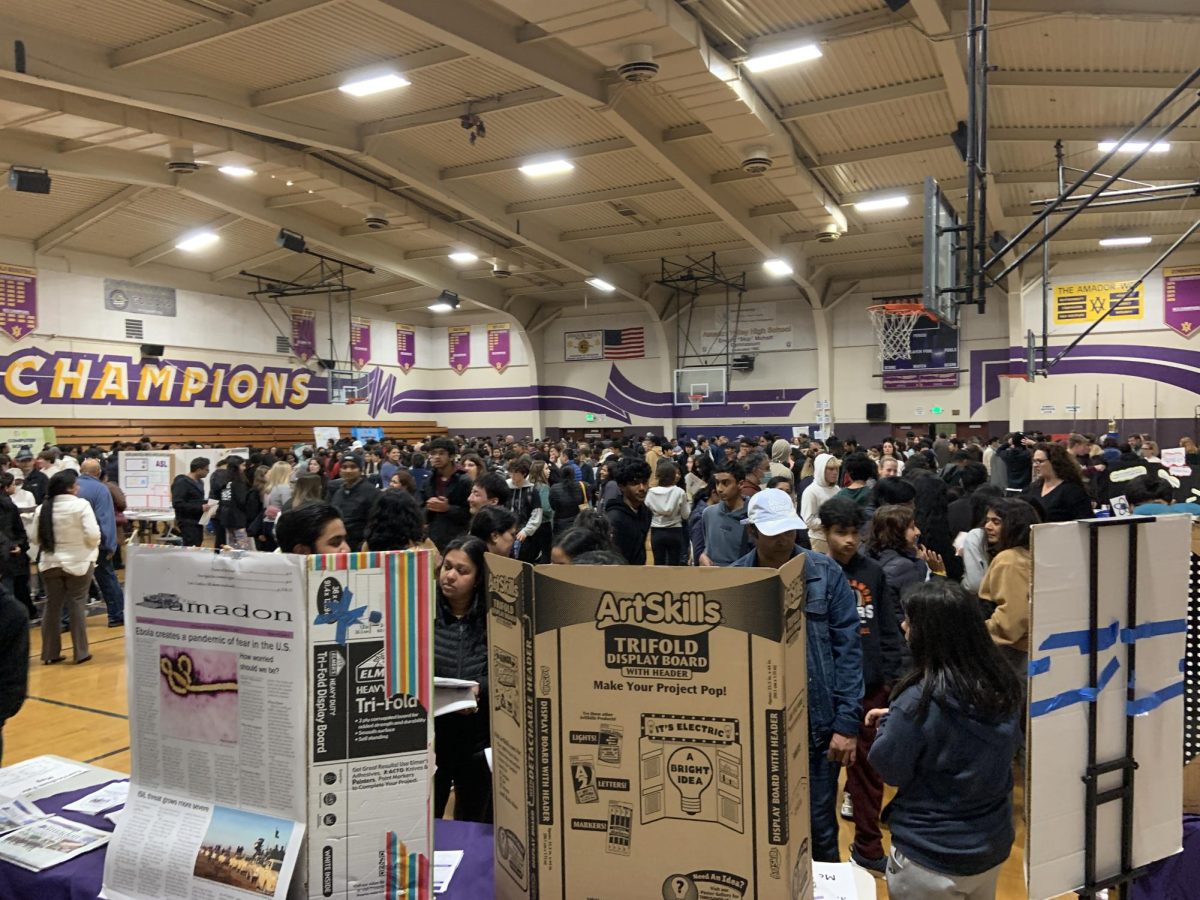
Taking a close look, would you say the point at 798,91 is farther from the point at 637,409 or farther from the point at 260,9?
the point at 637,409

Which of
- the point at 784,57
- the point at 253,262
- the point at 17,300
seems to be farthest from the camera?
the point at 253,262

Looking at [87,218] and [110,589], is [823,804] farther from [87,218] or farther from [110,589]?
[87,218]

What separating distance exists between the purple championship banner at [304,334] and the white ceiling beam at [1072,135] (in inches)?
654

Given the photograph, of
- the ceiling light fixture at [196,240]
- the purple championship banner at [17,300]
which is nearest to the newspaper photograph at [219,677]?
the ceiling light fixture at [196,240]

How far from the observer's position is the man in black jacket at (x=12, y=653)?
2264 millimetres

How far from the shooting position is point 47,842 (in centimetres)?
167

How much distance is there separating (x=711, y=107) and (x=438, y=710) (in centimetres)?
822

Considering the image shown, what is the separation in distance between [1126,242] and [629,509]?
15477 mm

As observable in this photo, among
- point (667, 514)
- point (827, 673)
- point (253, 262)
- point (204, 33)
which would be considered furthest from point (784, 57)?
point (253, 262)

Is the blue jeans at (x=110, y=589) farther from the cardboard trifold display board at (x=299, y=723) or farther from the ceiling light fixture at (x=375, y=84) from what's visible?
the cardboard trifold display board at (x=299, y=723)

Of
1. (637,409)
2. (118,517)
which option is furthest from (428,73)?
(637,409)

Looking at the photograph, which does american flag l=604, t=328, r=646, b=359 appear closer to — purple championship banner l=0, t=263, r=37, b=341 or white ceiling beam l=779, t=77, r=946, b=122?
white ceiling beam l=779, t=77, r=946, b=122

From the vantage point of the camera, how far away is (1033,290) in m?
17.6

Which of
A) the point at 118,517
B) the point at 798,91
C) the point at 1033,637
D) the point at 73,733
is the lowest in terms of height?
the point at 73,733
